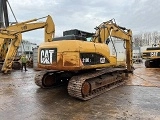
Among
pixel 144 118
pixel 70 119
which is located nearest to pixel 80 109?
pixel 70 119

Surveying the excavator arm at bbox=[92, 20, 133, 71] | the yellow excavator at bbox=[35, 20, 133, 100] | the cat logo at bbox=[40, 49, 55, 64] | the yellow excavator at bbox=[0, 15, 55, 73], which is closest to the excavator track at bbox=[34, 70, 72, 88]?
the yellow excavator at bbox=[35, 20, 133, 100]

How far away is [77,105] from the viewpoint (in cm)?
682

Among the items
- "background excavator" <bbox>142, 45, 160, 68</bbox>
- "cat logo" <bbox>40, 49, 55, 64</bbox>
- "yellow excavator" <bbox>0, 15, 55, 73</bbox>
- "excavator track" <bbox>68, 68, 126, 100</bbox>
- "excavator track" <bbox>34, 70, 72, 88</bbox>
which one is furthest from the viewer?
"background excavator" <bbox>142, 45, 160, 68</bbox>

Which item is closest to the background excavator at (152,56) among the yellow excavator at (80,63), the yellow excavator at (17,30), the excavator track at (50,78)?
the yellow excavator at (17,30)

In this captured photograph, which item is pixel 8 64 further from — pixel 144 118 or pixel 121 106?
pixel 144 118

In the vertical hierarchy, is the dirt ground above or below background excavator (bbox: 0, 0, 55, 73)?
below

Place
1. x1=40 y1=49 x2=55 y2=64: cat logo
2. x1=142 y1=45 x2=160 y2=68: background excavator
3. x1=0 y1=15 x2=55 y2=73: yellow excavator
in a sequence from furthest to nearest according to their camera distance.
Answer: x1=142 y1=45 x2=160 y2=68: background excavator → x1=0 y1=15 x2=55 y2=73: yellow excavator → x1=40 y1=49 x2=55 y2=64: cat logo

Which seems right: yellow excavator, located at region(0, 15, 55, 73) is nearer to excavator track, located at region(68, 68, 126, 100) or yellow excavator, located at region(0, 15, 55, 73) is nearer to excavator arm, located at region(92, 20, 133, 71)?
excavator arm, located at region(92, 20, 133, 71)

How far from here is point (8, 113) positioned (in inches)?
237

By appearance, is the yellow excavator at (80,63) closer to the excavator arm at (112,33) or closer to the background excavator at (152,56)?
the excavator arm at (112,33)

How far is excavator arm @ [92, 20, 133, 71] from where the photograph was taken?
31.4ft

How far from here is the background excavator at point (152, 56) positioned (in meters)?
19.3

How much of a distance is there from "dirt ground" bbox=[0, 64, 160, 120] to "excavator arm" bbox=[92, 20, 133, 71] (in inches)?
95.3

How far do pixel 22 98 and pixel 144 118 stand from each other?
4.32m
